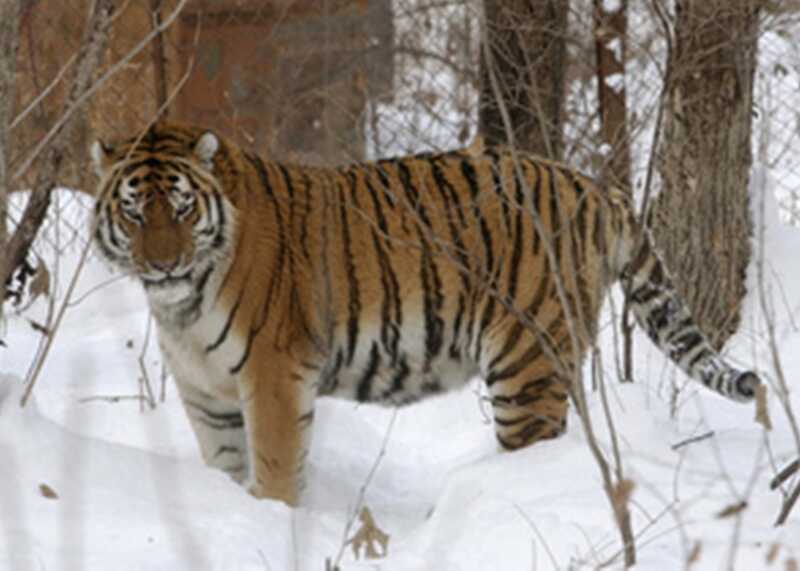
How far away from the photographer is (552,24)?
6.32m

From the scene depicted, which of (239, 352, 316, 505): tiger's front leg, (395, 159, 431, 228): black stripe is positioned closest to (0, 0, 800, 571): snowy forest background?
(239, 352, 316, 505): tiger's front leg

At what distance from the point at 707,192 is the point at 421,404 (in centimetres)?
139

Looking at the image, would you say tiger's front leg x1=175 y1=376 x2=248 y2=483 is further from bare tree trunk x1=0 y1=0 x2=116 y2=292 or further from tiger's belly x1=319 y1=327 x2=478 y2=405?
bare tree trunk x1=0 y1=0 x2=116 y2=292

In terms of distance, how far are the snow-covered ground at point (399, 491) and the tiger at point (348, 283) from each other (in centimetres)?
21

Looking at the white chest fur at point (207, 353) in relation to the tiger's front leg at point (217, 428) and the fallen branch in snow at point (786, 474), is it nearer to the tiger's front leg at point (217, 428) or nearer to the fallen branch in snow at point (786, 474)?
the tiger's front leg at point (217, 428)

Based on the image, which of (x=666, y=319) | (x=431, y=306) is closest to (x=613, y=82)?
(x=666, y=319)

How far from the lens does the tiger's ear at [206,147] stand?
4785mm

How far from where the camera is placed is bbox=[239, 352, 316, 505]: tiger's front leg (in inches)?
185

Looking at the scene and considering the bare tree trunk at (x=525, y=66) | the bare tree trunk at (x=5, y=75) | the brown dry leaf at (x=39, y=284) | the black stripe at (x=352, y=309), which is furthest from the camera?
the brown dry leaf at (x=39, y=284)

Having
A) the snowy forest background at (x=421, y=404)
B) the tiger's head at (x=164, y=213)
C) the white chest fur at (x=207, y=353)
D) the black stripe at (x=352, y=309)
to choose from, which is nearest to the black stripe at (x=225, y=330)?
the white chest fur at (x=207, y=353)

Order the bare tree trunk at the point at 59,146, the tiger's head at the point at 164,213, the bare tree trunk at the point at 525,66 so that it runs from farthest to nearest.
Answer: the bare tree trunk at the point at 525,66 < the tiger's head at the point at 164,213 < the bare tree trunk at the point at 59,146

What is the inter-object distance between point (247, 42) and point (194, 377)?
355 cm

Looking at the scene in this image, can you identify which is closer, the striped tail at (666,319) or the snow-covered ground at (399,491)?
the snow-covered ground at (399,491)

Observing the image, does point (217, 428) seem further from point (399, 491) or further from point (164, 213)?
point (164, 213)
